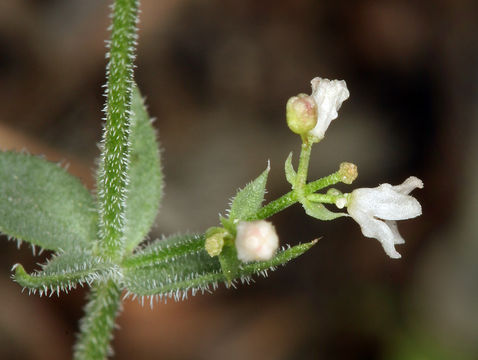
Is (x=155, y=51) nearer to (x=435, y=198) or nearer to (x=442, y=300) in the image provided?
(x=435, y=198)

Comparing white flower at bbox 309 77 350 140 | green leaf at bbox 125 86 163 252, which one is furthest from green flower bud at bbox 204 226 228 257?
green leaf at bbox 125 86 163 252

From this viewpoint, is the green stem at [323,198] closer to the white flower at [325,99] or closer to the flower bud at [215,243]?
the white flower at [325,99]

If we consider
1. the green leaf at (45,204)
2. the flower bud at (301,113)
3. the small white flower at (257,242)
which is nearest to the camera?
the small white flower at (257,242)

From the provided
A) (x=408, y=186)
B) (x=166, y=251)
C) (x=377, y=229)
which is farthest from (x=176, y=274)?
(x=408, y=186)

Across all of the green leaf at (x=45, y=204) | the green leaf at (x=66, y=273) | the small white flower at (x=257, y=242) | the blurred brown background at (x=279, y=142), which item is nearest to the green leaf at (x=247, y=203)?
the small white flower at (x=257, y=242)

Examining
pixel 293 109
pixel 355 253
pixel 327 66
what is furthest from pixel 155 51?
pixel 293 109

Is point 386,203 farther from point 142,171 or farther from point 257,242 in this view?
point 142,171
